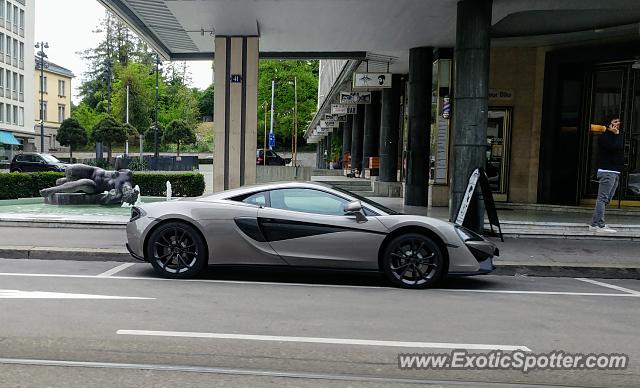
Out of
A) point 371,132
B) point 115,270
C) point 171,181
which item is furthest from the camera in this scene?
point 371,132

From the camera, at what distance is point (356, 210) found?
24.4 feet

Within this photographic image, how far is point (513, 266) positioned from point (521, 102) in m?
9.14

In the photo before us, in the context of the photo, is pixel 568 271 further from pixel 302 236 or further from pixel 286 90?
pixel 286 90

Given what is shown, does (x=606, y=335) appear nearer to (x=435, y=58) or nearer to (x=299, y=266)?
(x=299, y=266)

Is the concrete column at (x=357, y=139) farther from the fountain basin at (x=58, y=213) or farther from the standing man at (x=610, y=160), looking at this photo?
the standing man at (x=610, y=160)

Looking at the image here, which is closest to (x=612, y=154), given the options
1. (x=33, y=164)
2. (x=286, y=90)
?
(x=33, y=164)

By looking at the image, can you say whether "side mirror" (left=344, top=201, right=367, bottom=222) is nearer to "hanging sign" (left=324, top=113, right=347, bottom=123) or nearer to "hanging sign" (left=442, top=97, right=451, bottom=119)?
"hanging sign" (left=442, top=97, right=451, bottom=119)

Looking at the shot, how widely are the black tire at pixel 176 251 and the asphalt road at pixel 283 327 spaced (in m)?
0.22

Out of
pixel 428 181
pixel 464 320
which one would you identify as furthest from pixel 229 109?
pixel 464 320

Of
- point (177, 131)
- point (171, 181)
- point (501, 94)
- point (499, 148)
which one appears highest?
point (501, 94)

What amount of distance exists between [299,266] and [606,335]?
366 centimetres

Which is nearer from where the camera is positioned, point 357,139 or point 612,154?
point 612,154

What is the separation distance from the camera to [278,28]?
15008 millimetres

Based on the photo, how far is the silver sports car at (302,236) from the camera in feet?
24.4
